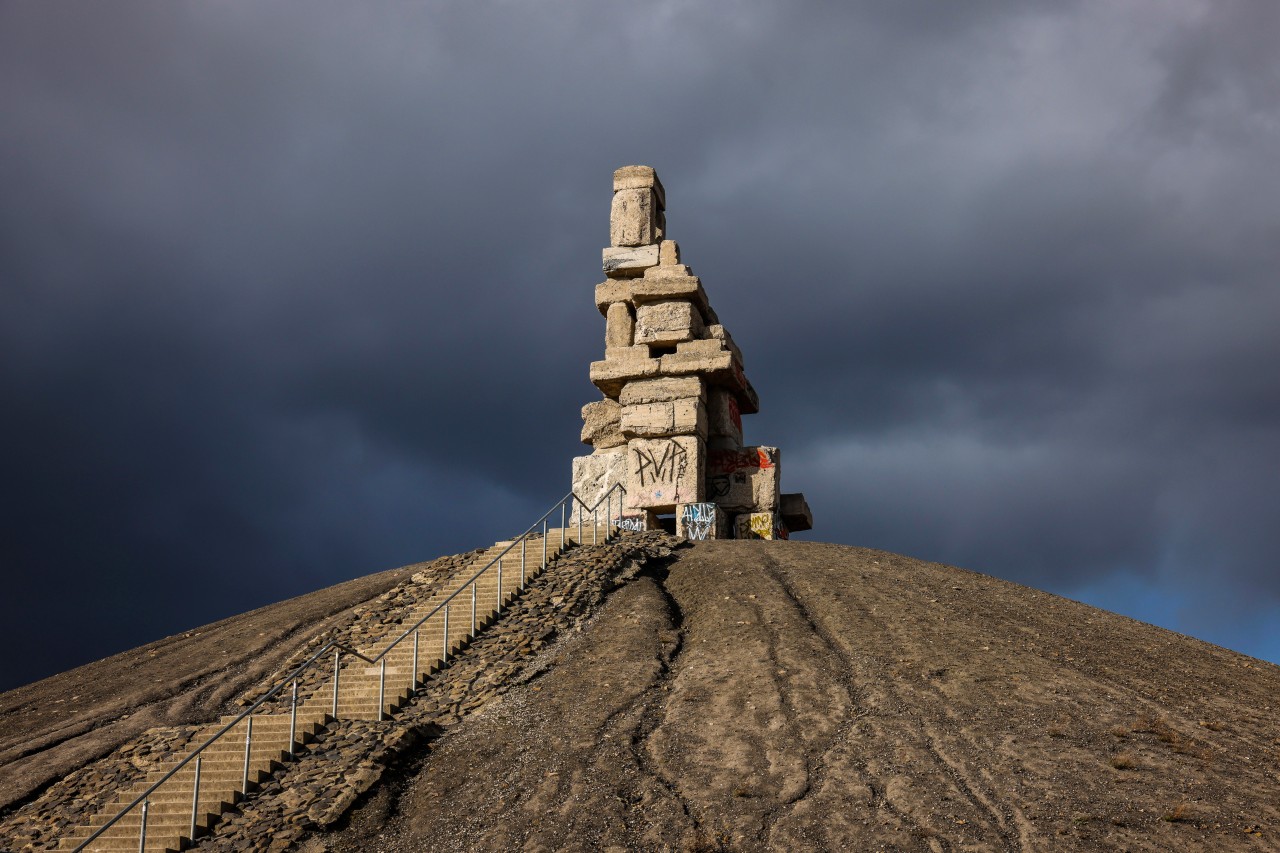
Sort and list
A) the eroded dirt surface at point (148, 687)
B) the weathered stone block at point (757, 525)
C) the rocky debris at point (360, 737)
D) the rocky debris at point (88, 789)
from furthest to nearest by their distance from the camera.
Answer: the weathered stone block at point (757, 525) < the eroded dirt surface at point (148, 687) < the rocky debris at point (88, 789) < the rocky debris at point (360, 737)

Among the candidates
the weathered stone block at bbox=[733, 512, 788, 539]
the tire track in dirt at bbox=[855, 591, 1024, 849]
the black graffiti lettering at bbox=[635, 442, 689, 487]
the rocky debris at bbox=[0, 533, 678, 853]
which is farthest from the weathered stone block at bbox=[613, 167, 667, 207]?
the tire track in dirt at bbox=[855, 591, 1024, 849]

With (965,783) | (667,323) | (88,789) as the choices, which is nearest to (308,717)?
(88,789)

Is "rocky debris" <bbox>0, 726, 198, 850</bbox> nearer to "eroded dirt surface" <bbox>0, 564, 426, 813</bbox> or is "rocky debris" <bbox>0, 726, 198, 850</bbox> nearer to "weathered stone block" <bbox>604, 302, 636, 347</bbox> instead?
"eroded dirt surface" <bbox>0, 564, 426, 813</bbox>

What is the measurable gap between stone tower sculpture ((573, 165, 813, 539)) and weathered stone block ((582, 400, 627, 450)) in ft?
0.08

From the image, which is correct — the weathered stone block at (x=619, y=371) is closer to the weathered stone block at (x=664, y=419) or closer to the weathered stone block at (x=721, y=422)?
the weathered stone block at (x=664, y=419)

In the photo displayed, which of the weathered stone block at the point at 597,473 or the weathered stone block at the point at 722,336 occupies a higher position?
the weathered stone block at the point at 722,336

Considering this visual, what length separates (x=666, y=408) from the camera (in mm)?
26281

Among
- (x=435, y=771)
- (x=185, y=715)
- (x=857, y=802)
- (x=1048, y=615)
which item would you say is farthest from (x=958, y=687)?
(x=185, y=715)

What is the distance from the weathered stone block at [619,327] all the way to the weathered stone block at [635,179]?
3.22 m

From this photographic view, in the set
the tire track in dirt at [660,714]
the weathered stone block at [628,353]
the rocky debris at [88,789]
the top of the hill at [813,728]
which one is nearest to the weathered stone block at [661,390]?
the weathered stone block at [628,353]

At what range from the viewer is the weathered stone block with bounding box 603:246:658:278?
92.0ft

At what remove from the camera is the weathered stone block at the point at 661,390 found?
26312mm

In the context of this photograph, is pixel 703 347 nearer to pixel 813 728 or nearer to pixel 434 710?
pixel 434 710

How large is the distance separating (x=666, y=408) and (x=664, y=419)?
281 mm
